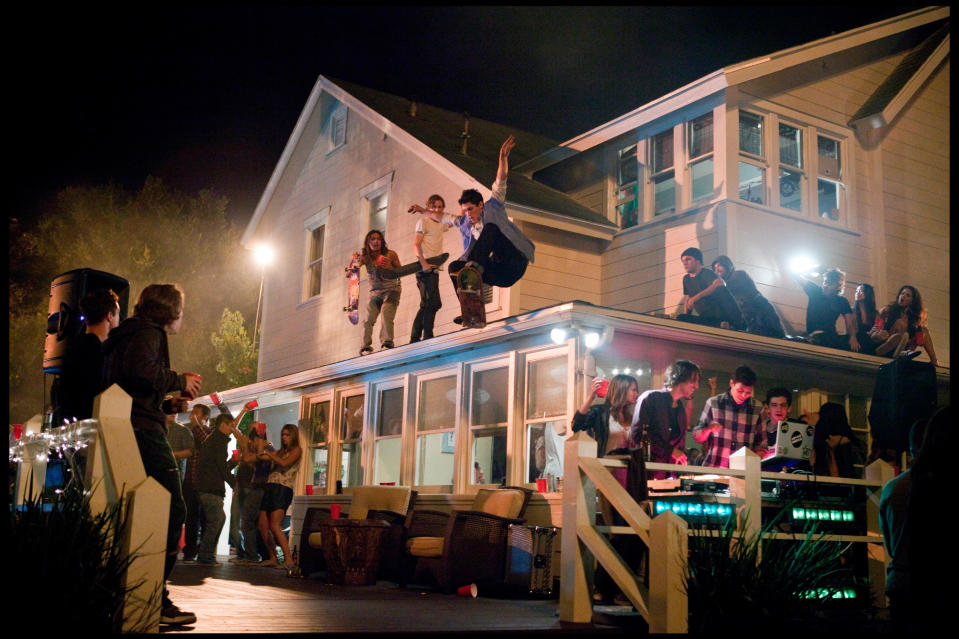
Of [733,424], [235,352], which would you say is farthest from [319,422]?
[235,352]

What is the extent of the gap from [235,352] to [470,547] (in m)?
29.5

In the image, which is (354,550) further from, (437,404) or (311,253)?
(311,253)

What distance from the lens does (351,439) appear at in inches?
534

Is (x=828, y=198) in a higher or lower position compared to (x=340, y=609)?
higher

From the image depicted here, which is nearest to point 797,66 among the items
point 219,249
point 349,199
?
point 349,199

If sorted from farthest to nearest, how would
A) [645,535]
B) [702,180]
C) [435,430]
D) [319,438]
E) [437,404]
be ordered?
[702,180] < [319,438] < [437,404] < [435,430] < [645,535]

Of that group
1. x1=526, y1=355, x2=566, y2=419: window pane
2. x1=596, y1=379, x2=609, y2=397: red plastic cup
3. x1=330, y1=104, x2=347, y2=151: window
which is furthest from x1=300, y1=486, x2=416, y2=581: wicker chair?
x1=330, y1=104, x2=347, y2=151: window

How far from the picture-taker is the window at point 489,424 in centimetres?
1087

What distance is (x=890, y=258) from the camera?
13.4m

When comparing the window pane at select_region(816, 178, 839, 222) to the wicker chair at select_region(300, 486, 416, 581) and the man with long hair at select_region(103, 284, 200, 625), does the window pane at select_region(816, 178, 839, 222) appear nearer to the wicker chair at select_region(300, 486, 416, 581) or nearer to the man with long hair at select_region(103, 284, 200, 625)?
the wicker chair at select_region(300, 486, 416, 581)

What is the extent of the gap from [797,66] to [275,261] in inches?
419

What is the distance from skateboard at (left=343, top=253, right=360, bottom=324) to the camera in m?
14.5

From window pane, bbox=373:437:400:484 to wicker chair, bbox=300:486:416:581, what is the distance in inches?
64.2

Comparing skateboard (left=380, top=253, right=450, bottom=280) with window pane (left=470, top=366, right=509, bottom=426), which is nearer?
window pane (left=470, top=366, right=509, bottom=426)
